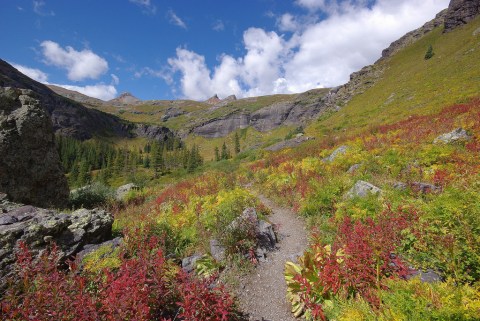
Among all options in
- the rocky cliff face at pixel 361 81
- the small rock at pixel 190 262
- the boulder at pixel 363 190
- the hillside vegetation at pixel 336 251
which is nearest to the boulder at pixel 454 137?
the hillside vegetation at pixel 336 251

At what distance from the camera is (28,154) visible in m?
12.6

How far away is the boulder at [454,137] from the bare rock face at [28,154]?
19970 mm

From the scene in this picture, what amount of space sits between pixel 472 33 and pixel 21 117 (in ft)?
194

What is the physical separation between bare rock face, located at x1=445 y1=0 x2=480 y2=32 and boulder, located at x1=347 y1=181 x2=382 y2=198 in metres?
62.1

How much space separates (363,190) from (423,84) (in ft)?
105

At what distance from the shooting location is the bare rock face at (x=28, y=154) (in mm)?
11898

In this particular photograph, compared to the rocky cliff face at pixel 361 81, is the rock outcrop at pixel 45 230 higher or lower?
lower

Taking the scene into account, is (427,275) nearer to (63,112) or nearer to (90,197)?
(90,197)

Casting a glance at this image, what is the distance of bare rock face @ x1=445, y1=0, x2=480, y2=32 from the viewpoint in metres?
47.9

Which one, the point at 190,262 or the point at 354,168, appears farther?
the point at 354,168

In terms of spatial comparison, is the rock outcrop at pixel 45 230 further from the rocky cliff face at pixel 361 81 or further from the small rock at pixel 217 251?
the rocky cliff face at pixel 361 81

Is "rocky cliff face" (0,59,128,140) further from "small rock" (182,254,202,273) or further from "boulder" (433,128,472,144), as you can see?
"boulder" (433,128,472,144)

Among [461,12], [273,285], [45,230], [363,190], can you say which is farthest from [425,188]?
[461,12]

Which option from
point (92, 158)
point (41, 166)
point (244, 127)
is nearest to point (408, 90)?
point (41, 166)
